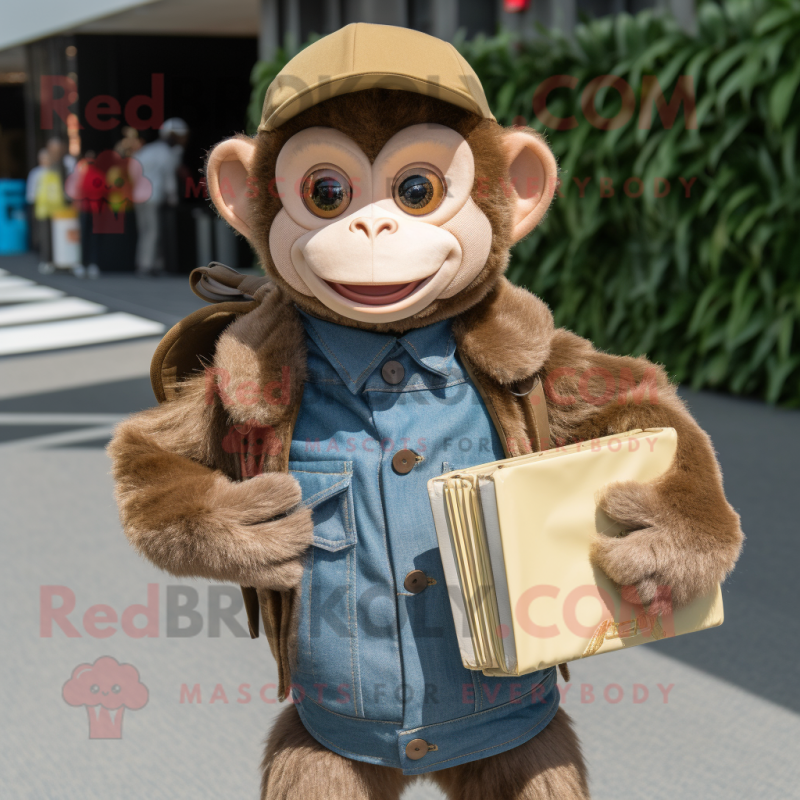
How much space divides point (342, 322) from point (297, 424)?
0.17 meters

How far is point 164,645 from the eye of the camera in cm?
289

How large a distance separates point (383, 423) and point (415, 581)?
0.23 meters

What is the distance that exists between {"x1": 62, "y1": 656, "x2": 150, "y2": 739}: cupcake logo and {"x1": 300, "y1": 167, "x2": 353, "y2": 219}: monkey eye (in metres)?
1.63

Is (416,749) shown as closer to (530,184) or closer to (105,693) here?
(530,184)

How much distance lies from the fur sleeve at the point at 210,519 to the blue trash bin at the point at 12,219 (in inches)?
694

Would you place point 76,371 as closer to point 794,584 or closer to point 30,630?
point 30,630

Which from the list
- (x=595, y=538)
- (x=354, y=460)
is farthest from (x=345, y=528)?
(x=595, y=538)

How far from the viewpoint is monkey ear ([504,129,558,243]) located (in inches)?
56.1

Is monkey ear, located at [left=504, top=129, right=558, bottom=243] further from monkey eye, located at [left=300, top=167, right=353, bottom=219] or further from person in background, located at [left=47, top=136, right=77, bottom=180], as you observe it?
person in background, located at [left=47, top=136, right=77, bottom=180]

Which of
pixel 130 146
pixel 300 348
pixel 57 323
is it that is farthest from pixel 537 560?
pixel 130 146

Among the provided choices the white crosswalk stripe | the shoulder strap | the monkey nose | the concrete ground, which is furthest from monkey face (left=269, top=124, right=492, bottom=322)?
the white crosswalk stripe

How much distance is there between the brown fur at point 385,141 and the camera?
1.32 m

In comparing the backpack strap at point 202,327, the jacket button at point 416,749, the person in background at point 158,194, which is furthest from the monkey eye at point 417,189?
the person in background at point 158,194

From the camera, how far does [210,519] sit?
1.32m
